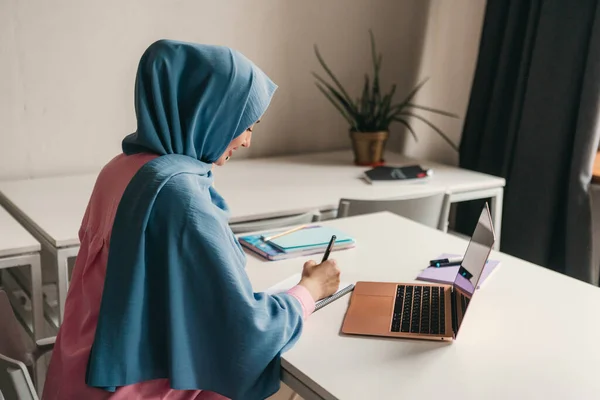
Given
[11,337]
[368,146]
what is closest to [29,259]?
[11,337]

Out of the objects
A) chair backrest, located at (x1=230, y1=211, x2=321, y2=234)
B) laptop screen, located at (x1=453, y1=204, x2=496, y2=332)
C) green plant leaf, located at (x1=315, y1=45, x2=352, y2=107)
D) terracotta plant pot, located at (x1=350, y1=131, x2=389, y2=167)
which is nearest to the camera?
laptop screen, located at (x1=453, y1=204, x2=496, y2=332)

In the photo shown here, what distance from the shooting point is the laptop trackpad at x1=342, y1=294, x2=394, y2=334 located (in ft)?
4.46

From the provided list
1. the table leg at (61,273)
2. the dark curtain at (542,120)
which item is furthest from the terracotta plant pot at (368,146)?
the table leg at (61,273)

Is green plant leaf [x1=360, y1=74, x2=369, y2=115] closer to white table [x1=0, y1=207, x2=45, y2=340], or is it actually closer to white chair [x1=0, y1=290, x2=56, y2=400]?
white table [x1=0, y1=207, x2=45, y2=340]

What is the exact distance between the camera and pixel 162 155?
1312 mm

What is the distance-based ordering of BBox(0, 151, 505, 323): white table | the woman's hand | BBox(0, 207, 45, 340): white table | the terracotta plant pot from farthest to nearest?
the terracotta plant pot
BBox(0, 151, 505, 323): white table
BBox(0, 207, 45, 340): white table
the woman's hand

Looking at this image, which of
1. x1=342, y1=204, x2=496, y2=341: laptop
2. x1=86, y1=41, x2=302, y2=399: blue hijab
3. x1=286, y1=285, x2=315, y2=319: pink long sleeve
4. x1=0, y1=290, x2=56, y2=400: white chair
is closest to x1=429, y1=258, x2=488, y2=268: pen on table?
x1=342, y1=204, x2=496, y2=341: laptop

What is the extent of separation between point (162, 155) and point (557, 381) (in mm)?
→ 798

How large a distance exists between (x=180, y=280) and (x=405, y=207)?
3.86 ft

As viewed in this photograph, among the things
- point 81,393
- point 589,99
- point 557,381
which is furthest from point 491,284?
point 589,99

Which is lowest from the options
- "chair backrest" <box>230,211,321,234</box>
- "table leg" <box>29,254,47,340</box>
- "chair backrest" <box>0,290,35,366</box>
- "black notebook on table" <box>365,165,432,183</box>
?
"table leg" <box>29,254,47,340</box>

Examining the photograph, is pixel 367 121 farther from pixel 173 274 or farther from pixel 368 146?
pixel 173 274

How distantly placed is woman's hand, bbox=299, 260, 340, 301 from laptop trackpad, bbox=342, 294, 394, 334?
5cm

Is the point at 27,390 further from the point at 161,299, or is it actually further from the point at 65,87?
the point at 65,87
